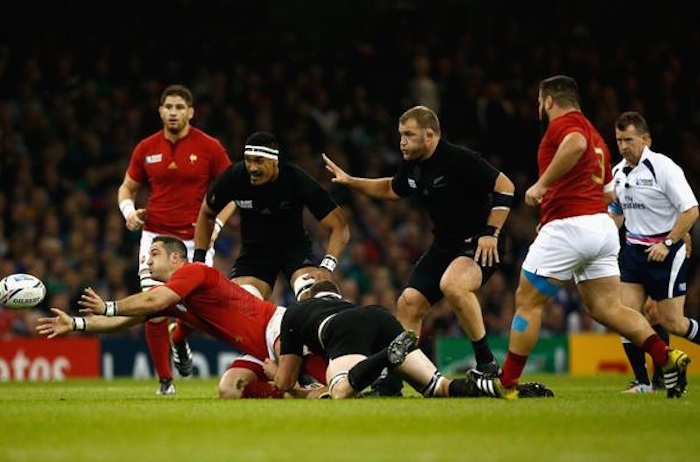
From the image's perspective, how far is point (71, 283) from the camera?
1889cm

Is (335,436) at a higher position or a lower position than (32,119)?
lower

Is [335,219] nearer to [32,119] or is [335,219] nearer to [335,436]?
[335,436]

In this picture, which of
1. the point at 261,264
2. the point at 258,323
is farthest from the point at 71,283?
the point at 258,323

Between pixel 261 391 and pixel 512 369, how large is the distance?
202cm

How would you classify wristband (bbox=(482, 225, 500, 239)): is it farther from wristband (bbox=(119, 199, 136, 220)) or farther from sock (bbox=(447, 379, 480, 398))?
wristband (bbox=(119, 199, 136, 220))

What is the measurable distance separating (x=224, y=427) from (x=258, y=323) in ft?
9.83

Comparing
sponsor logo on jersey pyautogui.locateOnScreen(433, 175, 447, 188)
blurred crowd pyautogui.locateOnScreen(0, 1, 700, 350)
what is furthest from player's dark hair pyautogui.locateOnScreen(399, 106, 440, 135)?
blurred crowd pyautogui.locateOnScreen(0, 1, 700, 350)

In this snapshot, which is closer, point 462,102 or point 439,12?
point 462,102

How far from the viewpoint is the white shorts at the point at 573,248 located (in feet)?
33.7

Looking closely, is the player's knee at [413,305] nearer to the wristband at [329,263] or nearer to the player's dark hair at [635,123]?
the wristband at [329,263]

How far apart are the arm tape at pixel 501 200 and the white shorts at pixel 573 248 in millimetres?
825

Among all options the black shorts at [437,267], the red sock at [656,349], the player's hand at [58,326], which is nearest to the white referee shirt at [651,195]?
the black shorts at [437,267]

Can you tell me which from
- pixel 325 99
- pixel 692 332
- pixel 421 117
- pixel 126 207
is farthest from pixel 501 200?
pixel 325 99

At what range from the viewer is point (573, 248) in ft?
33.7
